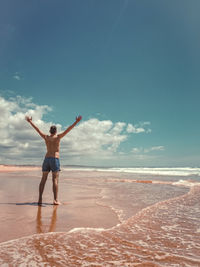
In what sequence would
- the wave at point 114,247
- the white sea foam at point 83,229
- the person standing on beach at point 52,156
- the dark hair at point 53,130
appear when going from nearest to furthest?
the wave at point 114,247, the white sea foam at point 83,229, the person standing on beach at point 52,156, the dark hair at point 53,130

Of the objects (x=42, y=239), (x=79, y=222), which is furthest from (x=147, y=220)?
(x=42, y=239)

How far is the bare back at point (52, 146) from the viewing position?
5.89m

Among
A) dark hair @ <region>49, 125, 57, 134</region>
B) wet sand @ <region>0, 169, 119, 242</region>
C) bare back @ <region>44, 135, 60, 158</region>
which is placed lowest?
wet sand @ <region>0, 169, 119, 242</region>

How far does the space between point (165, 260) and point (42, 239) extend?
1.82 m

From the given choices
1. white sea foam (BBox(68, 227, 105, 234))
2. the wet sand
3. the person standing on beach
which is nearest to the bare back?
the person standing on beach

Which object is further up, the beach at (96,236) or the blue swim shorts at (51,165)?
the blue swim shorts at (51,165)

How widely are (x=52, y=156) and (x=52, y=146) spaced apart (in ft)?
0.97

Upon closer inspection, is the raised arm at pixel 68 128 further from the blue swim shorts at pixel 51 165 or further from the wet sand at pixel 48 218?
the wet sand at pixel 48 218

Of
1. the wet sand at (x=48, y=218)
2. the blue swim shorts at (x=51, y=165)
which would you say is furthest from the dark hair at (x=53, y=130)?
the wet sand at (x=48, y=218)

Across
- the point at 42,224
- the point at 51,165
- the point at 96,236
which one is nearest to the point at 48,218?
the point at 42,224

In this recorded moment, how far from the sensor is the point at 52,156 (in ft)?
19.2

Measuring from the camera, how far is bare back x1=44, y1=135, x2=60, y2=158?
5895 mm

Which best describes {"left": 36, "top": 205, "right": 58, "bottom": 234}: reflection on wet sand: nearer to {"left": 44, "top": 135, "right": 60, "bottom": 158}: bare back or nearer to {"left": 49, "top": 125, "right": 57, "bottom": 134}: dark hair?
{"left": 44, "top": 135, "right": 60, "bottom": 158}: bare back

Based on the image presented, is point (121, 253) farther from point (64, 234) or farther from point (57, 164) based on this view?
point (57, 164)
